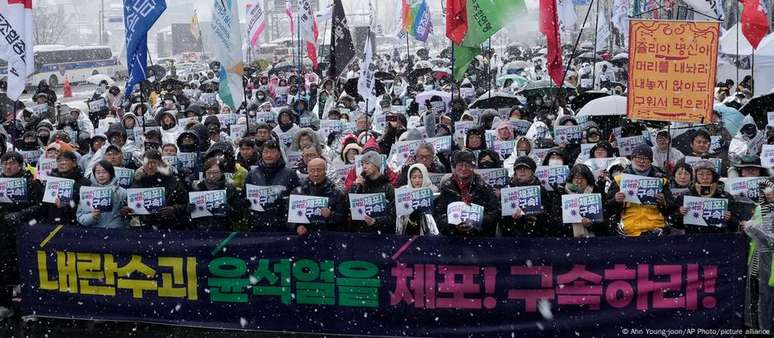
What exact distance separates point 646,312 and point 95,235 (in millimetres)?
4344

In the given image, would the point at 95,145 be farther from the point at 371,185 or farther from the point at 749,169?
the point at 749,169

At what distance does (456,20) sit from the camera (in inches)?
467

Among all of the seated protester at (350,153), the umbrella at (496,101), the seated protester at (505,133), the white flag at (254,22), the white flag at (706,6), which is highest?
the white flag at (254,22)

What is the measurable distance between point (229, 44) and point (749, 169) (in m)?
6.06

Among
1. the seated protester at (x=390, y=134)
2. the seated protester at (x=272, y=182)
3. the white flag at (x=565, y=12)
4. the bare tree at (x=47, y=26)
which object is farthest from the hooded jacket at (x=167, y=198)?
the bare tree at (x=47, y=26)

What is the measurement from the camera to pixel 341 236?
7590 millimetres

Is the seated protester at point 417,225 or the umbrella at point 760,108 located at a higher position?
the umbrella at point 760,108

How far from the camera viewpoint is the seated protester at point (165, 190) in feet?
27.6

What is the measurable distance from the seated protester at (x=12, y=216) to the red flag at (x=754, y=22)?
40.5 ft

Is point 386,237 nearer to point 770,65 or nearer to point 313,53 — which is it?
point 313,53

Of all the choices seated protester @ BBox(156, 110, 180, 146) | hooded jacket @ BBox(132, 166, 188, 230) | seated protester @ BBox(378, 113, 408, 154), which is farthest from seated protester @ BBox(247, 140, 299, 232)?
seated protester @ BBox(156, 110, 180, 146)

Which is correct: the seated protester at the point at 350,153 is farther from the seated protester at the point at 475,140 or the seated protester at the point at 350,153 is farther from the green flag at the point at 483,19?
the green flag at the point at 483,19

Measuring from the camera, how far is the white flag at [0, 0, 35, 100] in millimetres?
9891

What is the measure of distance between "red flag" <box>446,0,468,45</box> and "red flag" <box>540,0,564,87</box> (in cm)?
99
